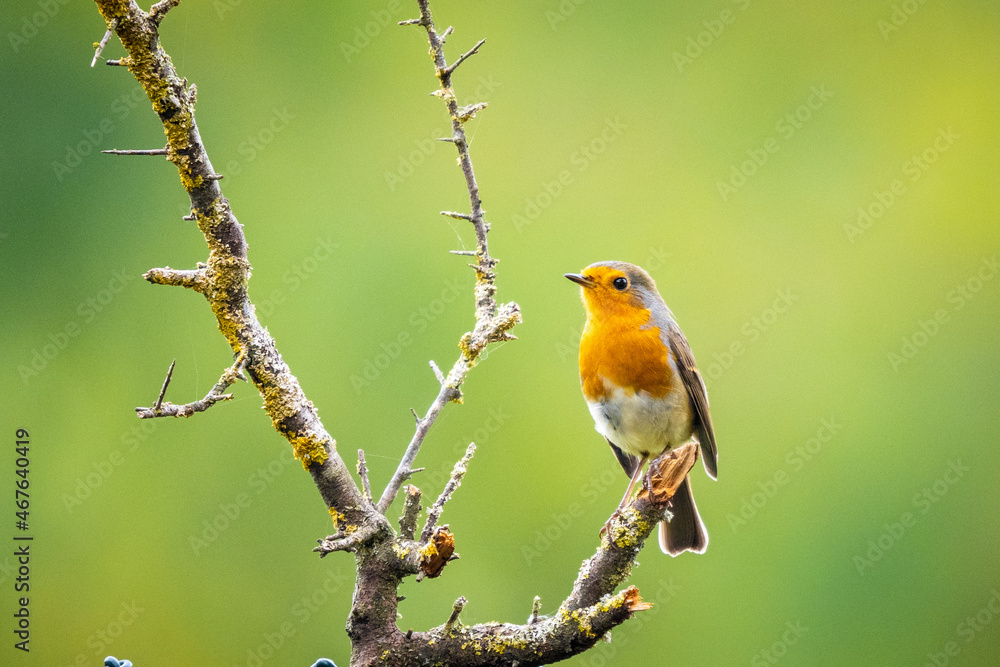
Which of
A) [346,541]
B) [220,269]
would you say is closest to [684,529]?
[346,541]

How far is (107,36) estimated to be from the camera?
5.82 feet

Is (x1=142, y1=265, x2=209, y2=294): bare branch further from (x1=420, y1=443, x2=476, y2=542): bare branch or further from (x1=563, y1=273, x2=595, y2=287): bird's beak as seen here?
(x1=563, y1=273, x2=595, y2=287): bird's beak

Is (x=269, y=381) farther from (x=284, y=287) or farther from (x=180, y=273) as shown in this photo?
(x=284, y=287)

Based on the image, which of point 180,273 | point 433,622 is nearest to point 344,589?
point 433,622

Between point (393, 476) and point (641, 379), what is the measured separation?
5.98 feet

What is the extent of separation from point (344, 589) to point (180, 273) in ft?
12.9

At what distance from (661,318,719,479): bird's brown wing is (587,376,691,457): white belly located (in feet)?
0.15

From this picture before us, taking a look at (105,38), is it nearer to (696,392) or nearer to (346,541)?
(346,541)

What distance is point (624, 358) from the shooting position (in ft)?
12.6

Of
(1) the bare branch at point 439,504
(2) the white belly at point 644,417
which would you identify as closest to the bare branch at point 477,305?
(1) the bare branch at point 439,504

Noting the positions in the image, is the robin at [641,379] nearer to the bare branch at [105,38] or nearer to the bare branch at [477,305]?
the bare branch at [477,305]

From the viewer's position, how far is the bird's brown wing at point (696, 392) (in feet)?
12.9

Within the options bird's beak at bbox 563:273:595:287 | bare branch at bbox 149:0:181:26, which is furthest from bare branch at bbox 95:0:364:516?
bird's beak at bbox 563:273:595:287

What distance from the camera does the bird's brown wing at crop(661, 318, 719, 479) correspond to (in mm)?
3932
